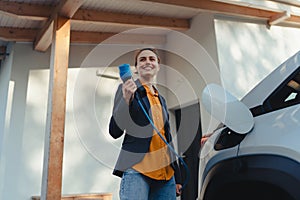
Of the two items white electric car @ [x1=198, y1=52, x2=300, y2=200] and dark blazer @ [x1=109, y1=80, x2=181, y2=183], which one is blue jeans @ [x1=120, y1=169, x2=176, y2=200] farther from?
white electric car @ [x1=198, y1=52, x2=300, y2=200]

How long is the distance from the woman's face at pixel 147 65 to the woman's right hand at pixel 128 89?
0.17 metres

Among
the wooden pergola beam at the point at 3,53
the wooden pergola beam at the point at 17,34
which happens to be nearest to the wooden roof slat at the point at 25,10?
the wooden pergola beam at the point at 17,34

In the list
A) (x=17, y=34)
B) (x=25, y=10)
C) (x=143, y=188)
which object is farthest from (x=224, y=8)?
(x=143, y=188)

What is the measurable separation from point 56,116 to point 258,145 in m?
1.96

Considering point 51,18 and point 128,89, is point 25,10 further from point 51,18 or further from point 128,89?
point 128,89

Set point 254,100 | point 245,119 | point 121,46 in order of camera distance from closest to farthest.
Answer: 1. point 245,119
2. point 254,100
3. point 121,46

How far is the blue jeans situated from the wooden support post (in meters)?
1.42

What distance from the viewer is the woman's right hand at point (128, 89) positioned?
1089 millimetres

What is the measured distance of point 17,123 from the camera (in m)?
3.41

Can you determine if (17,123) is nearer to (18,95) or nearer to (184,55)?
(18,95)

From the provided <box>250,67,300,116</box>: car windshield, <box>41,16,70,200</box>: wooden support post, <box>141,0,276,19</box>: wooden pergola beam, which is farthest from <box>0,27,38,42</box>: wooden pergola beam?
<box>250,67,300,116</box>: car windshield

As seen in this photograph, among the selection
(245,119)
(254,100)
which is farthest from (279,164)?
(254,100)

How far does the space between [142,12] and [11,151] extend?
234 cm

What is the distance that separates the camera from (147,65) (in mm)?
1263
